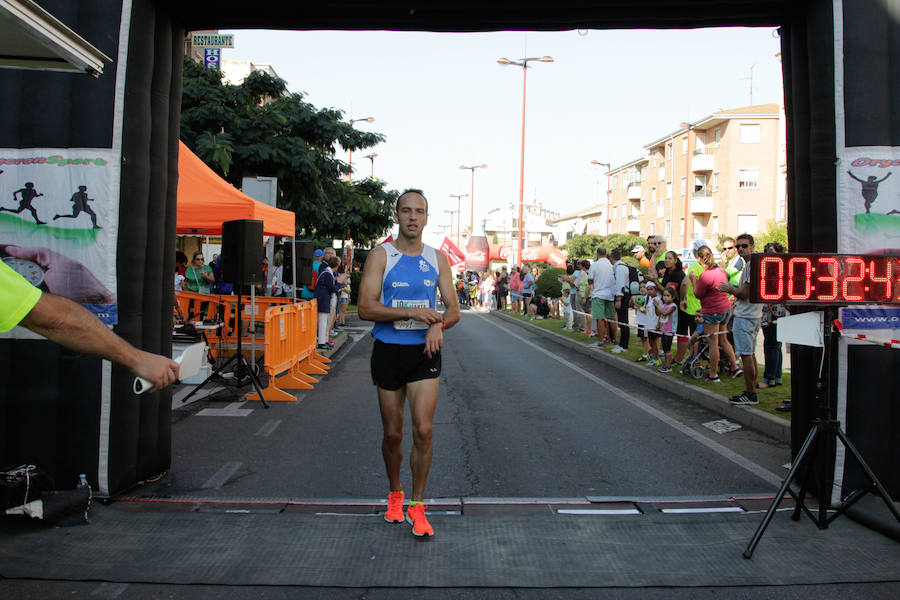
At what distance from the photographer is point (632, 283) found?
15.0m

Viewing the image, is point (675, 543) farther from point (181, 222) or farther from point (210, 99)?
point (210, 99)

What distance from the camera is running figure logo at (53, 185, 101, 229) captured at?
4.95 metres

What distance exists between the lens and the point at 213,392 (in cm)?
1011

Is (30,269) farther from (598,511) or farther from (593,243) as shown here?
(593,243)

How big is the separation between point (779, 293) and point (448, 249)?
41.1 m

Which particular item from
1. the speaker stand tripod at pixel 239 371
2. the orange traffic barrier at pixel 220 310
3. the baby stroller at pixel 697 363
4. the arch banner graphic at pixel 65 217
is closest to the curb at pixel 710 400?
the baby stroller at pixel 697 363

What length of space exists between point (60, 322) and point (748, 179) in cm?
6151

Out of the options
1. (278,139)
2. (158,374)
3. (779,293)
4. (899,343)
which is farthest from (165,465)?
(278,139)

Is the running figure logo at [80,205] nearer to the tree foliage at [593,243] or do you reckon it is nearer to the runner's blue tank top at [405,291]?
the runner's blue tank top at [405,291]

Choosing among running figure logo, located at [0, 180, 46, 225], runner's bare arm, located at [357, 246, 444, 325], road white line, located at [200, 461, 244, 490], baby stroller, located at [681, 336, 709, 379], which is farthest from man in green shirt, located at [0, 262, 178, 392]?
baby stroller, located at [681, 336, 709, 379]

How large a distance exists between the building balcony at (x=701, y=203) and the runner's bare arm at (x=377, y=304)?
6058 cm

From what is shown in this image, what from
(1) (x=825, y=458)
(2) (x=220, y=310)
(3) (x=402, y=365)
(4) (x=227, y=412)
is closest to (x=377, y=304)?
(3) (x=402, y=365)

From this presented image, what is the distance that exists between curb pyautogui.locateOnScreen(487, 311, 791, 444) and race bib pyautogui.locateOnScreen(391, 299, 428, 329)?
465 centimetres

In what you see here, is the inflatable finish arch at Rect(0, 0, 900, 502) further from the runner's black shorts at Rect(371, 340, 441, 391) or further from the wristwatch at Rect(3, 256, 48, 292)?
the runner's black shorts at Rect(371, 340, 441, 391)
